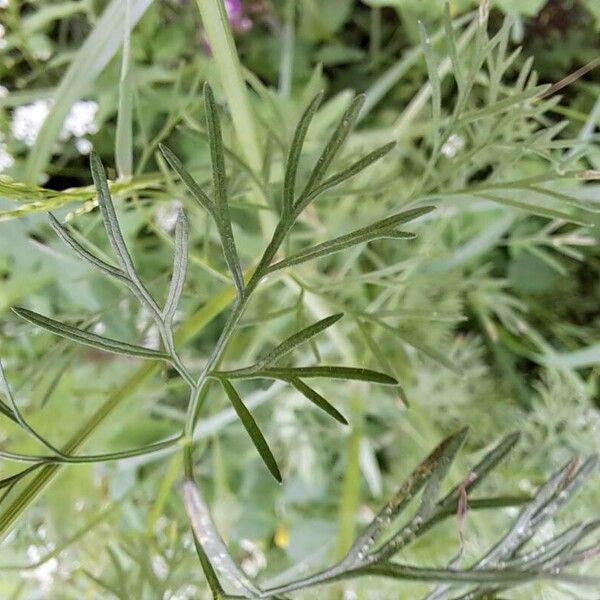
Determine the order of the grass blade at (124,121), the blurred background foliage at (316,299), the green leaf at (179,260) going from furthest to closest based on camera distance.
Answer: the blurred background foliage at (316,299) < the grass blade at (124,121) < the green leaf at (179,260)

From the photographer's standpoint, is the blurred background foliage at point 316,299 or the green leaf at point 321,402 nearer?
the green leaf at point 321,402

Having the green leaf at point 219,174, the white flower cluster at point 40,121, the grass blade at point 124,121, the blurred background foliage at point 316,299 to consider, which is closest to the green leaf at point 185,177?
the green leaf at point 219,174

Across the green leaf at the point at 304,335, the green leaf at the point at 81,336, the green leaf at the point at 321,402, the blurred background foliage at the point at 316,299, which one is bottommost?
the blurred background foliage at the point at 316,299

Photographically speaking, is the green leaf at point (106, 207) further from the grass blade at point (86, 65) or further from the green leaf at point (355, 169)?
the grass blade at point (86, 65)

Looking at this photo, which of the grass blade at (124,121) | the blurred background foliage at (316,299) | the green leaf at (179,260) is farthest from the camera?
the blurred background foliage at (316,299)

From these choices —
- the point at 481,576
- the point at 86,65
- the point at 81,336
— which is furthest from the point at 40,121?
the point at 481,576

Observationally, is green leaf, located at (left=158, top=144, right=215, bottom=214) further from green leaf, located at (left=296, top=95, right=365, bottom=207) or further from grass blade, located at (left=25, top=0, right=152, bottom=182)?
grass blade, located at (left=25, top=0, right=152, bottom=182)

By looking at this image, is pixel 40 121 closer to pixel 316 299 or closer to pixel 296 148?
pixel 316 299
